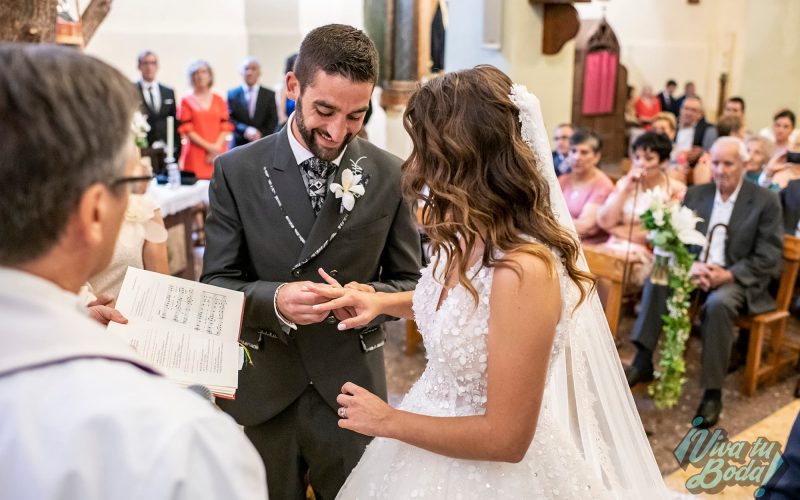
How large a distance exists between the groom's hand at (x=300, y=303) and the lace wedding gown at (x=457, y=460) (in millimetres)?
258

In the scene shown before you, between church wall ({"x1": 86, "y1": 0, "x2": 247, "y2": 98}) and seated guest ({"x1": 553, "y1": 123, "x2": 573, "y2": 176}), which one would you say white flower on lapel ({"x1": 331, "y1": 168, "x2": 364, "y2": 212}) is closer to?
seated guest ({"x1": 553, "y1": 123, "x2": 573, "y2": 176})

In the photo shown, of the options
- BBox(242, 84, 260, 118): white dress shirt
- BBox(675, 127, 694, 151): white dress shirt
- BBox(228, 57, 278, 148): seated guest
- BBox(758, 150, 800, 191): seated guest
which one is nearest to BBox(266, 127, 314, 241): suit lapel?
BBox(758, 150, 800, 191): seated guest

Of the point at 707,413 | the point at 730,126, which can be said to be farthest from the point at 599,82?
the point at 707,413

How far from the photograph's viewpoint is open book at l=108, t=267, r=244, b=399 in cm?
172

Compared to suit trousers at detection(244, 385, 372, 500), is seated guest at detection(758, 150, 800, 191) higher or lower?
higher

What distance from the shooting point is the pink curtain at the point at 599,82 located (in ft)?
36.4

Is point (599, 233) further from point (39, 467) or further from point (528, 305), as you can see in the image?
point (39, 467)

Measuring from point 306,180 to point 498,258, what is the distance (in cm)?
80

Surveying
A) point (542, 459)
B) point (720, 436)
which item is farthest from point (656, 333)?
point (542, 459)

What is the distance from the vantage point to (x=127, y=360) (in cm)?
90

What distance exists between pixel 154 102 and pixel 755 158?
18.8 ft

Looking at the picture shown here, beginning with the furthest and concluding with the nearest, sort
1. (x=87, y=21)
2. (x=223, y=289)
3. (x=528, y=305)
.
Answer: (x=87, y=21), (x=223, y=289), (x=528, y=305)

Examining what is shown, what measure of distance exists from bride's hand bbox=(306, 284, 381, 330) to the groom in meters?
0.08

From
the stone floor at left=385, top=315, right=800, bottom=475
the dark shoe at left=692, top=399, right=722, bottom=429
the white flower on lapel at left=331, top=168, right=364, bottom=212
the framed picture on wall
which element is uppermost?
the framed picture on wall
